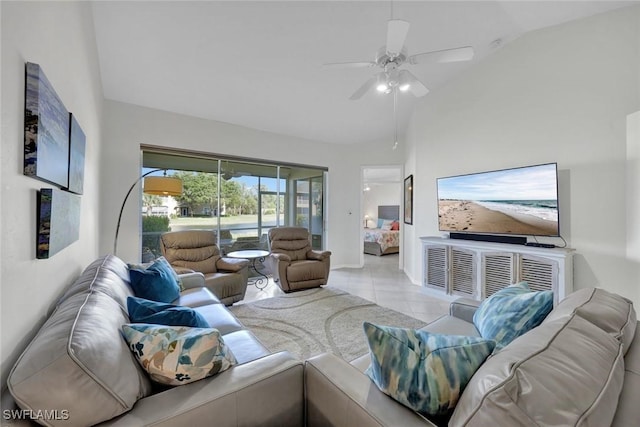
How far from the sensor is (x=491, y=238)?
328cm

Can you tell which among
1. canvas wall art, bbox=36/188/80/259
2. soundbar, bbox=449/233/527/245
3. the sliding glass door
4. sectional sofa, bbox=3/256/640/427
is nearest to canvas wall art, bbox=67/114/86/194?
canvas wall art, bbox=36/188/80/259

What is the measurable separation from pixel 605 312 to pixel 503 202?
99.8 inches

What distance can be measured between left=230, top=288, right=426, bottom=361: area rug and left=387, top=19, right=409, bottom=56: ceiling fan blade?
8.26ft

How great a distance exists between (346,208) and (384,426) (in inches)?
198

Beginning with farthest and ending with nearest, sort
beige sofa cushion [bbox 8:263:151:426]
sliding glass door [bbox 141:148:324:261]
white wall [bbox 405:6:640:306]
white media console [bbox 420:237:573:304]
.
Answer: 1. sliding glass door [bbox 141:148:324:261]
2. white media console [bbox 420:237:573:304]
3. white wall [bbox 405:6:640:306]
4. beige sofa cushion [bbox 8:263:151:426]

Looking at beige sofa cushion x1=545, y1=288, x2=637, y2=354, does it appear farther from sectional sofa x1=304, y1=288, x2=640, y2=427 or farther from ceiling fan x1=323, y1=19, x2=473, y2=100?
ceiling fan x1=323, y1=19, x2=473, y2=100

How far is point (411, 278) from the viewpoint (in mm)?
4539

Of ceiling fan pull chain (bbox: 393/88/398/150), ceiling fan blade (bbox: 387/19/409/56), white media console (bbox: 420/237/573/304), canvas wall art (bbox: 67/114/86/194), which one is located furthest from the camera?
ceiling fan pull chain (bbox: 393/88/398/150)

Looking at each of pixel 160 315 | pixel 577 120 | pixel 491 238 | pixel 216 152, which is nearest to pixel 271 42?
pixel 216 152

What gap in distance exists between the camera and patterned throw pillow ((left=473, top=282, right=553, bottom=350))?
1.17m

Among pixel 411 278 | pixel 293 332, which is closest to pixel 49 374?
pixel 293 332

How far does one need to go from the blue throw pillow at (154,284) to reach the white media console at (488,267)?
3.25 metres

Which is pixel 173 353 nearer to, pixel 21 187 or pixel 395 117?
pixel 21 187

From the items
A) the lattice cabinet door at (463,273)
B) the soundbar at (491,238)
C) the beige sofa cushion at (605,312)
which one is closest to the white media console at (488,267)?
the lattice cabinet door at (463,273)
